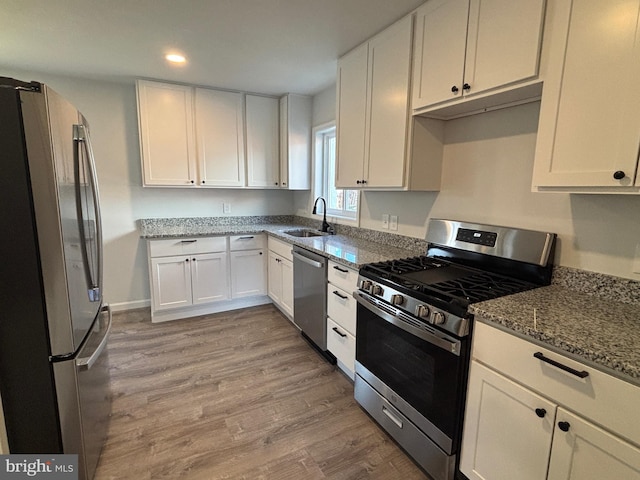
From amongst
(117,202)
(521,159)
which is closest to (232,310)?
(117,202)

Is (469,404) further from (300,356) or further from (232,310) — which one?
(232,310)

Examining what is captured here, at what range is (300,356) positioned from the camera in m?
2.73

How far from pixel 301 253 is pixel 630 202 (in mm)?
2080

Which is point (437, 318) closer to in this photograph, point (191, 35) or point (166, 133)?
point (191, 35)

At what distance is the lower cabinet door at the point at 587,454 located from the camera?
3.11ft

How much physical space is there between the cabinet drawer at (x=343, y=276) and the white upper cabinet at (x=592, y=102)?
1170 mm

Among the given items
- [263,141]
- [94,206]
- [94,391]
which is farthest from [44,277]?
[263,141]

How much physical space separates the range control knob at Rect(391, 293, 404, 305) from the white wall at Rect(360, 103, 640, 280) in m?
0.79

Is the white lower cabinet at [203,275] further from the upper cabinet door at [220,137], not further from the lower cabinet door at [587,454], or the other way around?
the lower cabinet door at [587,454]

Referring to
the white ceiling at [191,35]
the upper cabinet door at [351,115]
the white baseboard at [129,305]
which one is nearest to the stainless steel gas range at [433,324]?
the upper cabinet door at [351,115]

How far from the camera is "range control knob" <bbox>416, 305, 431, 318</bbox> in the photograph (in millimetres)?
1493

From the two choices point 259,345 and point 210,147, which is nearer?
point 259,345

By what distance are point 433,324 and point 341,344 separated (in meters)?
1.02

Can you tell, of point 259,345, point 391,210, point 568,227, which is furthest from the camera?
point 259,345
